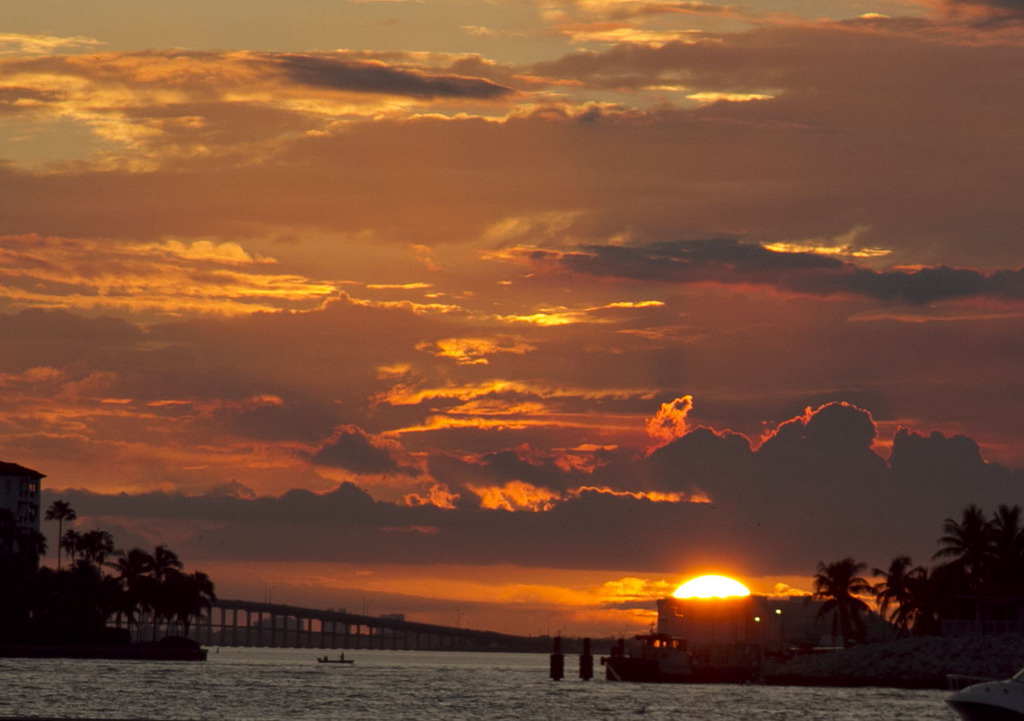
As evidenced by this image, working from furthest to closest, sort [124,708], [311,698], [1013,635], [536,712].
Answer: [1013,635], [311,698], [536,712], [124,708]

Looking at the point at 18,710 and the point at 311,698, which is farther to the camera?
the point at 311,698

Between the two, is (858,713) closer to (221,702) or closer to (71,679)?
(221,702)

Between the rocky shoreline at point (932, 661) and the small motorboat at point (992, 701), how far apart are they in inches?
3666

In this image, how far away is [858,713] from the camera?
135m

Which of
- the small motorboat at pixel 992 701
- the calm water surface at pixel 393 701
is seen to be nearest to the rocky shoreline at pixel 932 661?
the calm water surface at pixel 393 701

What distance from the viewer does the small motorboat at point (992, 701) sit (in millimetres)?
69375

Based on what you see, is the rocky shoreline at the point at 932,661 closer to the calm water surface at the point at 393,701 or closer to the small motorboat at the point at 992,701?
the calm water surface at the point at 393,701

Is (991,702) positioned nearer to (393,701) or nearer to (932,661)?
(393,701)

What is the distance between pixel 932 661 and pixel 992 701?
380 ft

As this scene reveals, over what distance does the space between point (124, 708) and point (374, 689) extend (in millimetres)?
74769

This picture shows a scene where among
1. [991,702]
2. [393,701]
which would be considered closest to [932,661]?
[393,701]

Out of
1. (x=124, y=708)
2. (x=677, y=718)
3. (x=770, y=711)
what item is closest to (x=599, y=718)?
(x=677, y=718)

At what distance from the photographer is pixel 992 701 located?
7012 centimetres

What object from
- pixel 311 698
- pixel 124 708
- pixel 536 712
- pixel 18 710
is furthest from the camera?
pixel 311 698
